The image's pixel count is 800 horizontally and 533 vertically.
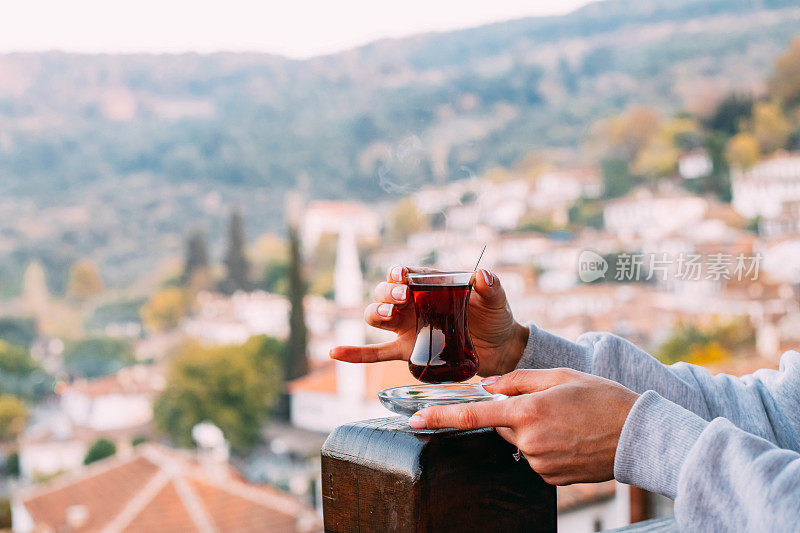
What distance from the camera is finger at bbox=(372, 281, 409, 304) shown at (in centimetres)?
76

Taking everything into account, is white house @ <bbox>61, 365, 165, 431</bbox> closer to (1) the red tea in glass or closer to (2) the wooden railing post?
(1) the red tea in glass

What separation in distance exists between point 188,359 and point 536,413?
28.4 m

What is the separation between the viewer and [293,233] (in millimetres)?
27000

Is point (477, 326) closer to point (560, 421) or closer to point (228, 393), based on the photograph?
point (560, 421)

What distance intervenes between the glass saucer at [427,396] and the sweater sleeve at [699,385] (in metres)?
0.17

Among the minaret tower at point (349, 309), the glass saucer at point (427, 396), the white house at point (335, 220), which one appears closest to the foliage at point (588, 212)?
the white house at point (335, 220)

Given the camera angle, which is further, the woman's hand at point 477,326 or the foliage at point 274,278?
the foliage at point 274,278

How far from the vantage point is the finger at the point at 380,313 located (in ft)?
2.60

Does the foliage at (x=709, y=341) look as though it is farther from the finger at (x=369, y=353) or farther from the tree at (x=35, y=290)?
the finger at (x=369, y=353)

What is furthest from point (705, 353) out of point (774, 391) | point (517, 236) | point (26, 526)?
point (774, 391)

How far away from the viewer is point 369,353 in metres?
0.82

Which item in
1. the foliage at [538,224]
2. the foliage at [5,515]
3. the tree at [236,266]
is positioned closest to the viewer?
the foliage at [5,515]

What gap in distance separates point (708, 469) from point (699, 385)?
0.36 m

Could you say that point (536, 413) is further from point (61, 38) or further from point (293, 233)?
point (61, 38)
